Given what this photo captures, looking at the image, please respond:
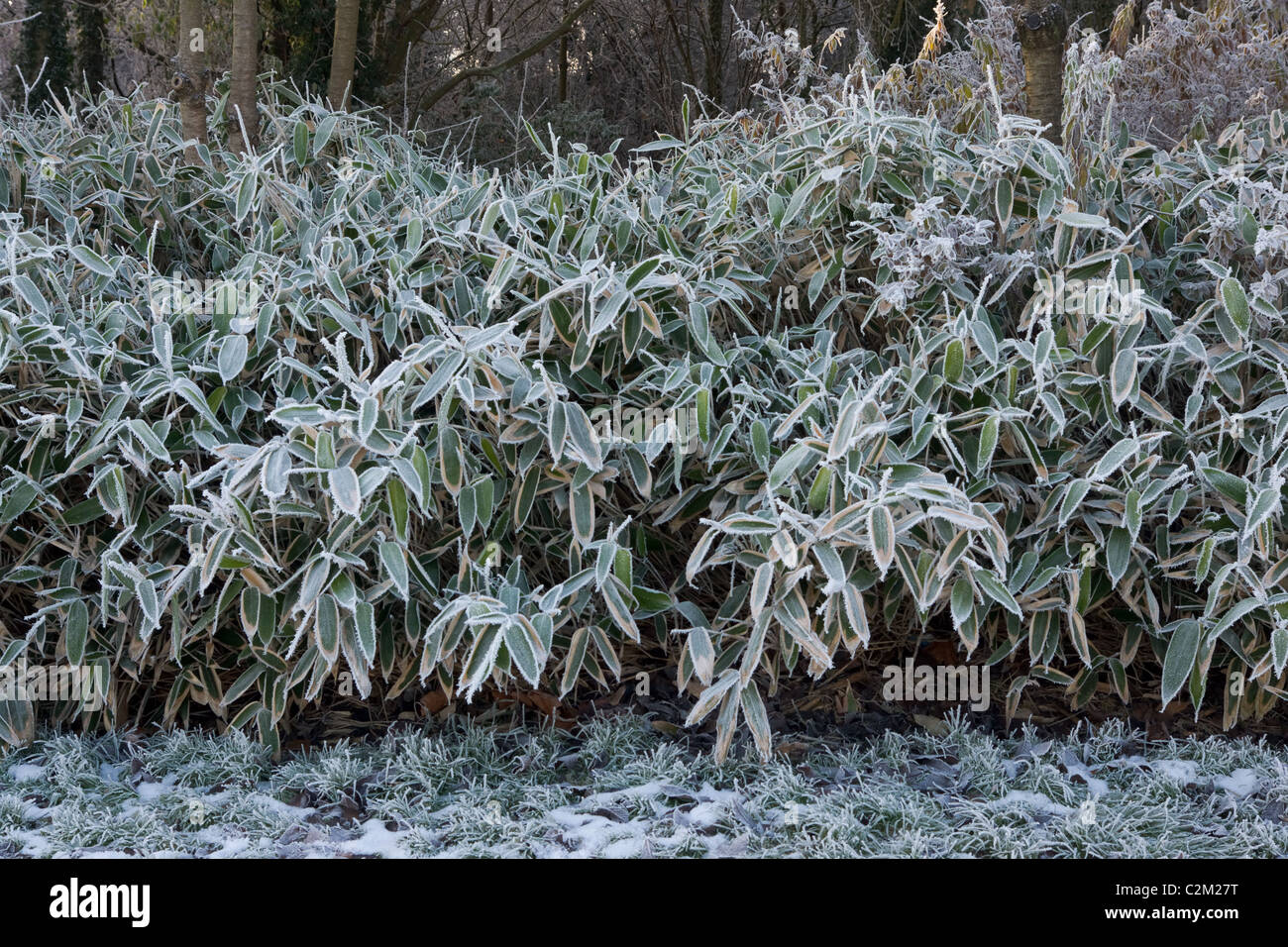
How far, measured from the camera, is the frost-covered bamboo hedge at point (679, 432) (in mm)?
1875

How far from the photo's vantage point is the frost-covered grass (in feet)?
5.66

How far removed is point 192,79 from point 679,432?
1.82 metres

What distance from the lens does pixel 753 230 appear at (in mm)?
2395

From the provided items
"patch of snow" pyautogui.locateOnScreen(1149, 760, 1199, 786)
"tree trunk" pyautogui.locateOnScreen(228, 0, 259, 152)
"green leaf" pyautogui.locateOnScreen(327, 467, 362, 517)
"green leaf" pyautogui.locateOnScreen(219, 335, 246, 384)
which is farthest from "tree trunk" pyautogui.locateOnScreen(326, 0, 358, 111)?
"patch of snow" pyautogui.locateOnScreen(1149, 760, 1199, 786)

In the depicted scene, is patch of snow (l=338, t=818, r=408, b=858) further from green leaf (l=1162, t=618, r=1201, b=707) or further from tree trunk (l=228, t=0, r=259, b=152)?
tree trunk (l=228, t=0, r=259, b=152)

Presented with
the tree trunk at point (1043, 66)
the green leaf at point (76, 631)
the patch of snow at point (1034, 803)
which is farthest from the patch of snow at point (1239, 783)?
the green leaf at point (76, 631)

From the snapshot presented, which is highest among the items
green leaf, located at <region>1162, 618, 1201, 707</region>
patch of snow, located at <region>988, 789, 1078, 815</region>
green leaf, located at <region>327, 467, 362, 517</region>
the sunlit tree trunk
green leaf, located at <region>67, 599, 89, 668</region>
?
the sunlit tree trunk

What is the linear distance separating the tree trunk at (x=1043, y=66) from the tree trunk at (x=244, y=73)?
2.00 m

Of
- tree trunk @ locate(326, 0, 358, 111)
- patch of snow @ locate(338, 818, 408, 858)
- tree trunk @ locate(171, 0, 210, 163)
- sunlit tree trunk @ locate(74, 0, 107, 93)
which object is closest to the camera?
patch of snow @ locate(338, 818, 408, 858)

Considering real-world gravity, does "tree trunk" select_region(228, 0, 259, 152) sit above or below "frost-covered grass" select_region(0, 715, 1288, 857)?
above

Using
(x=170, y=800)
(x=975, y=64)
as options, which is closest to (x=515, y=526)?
(x=170, y=800)

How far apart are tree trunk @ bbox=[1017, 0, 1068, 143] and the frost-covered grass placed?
1.46 metres

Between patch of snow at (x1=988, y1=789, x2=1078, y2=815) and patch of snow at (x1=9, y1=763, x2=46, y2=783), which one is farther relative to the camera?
patch of snow at (x1=9, y1=763, x2=46, y2=783)

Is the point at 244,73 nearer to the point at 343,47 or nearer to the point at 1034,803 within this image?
the point at 343,47
